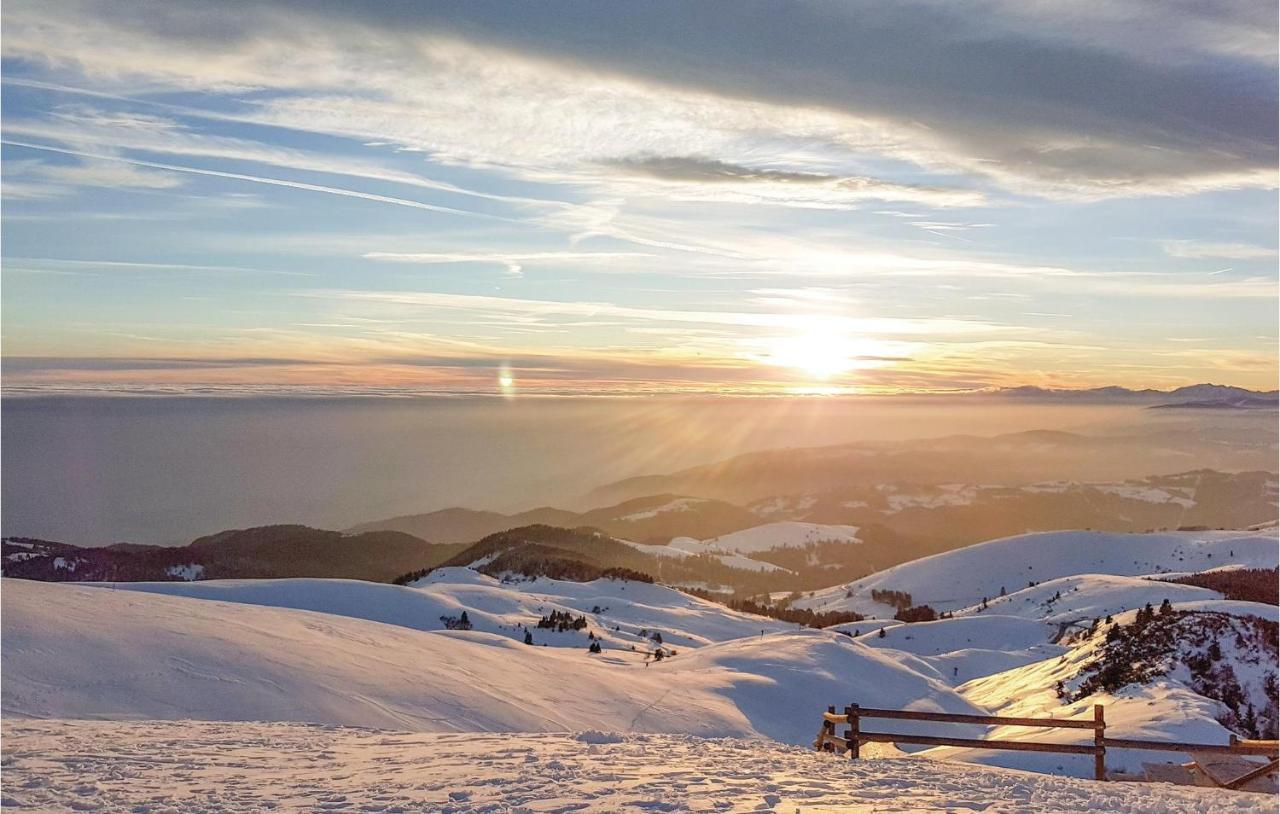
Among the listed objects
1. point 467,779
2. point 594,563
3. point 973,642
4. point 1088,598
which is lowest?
point 594,563

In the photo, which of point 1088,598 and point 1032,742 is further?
point 1088,598

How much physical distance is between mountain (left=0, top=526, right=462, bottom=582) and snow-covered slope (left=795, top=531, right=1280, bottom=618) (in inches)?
2562

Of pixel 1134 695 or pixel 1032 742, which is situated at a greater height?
pixel 1032 742

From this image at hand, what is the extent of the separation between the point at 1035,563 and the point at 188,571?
11265 centimetres

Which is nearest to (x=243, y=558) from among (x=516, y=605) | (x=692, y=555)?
(x=516, y=605)

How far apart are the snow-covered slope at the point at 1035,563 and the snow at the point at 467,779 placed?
339ft

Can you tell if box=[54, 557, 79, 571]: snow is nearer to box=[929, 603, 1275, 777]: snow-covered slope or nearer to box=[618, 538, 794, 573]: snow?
box=[929, 603, 1275, 777]: snow-covered slope

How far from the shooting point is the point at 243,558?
118 metres

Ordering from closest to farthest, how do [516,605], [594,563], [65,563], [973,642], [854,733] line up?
[854,733]
[516,605]
[973,642]
[65,563]
[594,563]

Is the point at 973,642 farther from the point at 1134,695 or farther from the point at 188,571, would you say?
the point at 188,571

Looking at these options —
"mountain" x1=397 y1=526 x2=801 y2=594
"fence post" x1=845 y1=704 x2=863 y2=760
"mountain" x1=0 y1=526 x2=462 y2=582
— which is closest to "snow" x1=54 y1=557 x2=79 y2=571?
"mountain" x1=0 y1=526 x2=462 y2=582

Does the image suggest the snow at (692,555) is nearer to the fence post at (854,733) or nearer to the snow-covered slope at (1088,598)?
the snow-covered slope at (1088,598)

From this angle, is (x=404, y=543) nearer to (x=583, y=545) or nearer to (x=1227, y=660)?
(x=583, y=545)

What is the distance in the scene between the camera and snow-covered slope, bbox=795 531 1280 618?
11293 cm
